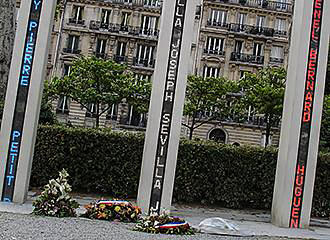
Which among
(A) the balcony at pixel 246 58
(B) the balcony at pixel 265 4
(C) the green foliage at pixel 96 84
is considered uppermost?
(B) the balcony at pixel 265 4

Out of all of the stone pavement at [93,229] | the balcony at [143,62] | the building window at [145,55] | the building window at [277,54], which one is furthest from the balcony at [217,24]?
the stone pavement at [93,229]

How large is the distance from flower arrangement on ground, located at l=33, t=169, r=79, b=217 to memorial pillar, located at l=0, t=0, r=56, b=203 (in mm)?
1668

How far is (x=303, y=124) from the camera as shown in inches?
379

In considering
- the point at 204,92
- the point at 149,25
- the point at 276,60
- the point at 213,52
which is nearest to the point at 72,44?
the point at 149,25

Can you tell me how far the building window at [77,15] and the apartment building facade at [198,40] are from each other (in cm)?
5

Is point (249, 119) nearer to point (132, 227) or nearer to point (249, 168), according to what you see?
point (249, 168)

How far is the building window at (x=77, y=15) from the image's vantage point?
46.2m

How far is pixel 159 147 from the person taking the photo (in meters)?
9.47

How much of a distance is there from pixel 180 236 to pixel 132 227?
101cm

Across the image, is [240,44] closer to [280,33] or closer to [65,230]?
[280,33]

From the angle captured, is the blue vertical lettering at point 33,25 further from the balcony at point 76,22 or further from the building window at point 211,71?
the balcony at point 76,22

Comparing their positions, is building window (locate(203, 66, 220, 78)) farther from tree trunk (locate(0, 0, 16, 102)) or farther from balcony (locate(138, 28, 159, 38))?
tree trunk (locate(0, 0, 16, 102))

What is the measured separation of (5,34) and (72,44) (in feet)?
111

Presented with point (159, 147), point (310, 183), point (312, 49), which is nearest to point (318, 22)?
point (312, 49)
